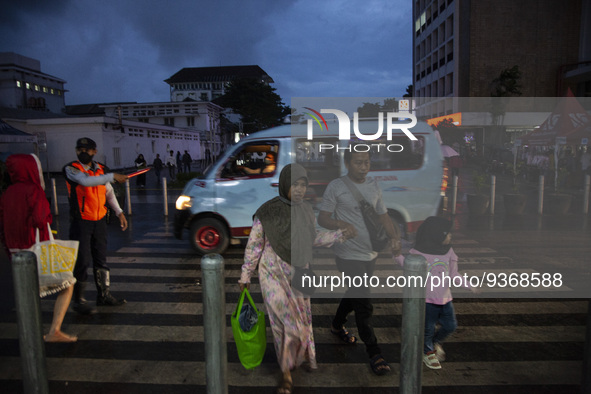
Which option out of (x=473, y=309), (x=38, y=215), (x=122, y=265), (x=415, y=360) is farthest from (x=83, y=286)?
(x=473, y=309)

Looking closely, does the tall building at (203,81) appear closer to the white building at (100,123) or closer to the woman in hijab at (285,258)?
the white building at (100,123)

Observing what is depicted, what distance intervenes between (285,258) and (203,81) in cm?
10590

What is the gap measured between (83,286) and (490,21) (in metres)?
36.0

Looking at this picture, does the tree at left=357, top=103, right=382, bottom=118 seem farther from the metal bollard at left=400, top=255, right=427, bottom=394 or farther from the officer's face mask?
the officer's face mask

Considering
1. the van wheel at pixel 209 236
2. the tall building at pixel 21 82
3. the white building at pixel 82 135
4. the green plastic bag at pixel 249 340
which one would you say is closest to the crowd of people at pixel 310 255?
the green plastic bag at pixel 249 340

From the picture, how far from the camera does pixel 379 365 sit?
3.31 metres

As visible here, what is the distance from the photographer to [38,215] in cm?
370

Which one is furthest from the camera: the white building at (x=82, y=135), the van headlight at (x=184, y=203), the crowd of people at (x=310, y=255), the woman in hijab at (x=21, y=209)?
the white building at (x=82, y=135)

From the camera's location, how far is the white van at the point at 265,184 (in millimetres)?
5875

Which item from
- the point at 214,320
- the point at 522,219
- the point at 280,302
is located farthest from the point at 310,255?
the point at 522,219

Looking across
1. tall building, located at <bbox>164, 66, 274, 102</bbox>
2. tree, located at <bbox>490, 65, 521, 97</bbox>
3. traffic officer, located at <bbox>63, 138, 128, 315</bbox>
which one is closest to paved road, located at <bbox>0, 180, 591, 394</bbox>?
traffic officer, located at <bbox>63, 138, 128, 315</bbox>

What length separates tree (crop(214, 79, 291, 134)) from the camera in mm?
41594

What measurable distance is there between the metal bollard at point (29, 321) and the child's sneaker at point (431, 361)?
9.57ft

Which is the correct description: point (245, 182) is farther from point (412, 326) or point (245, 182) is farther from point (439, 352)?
point (412, 326)
